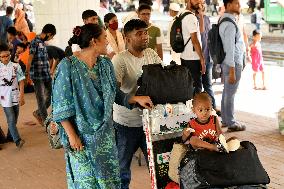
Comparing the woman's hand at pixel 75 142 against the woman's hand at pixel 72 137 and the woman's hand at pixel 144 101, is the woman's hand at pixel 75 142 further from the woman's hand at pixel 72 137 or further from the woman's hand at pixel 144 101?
the woman's hand at pixel 144 101

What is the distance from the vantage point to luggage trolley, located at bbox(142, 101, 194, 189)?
3.98 metres

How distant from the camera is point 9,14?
14.9 metres

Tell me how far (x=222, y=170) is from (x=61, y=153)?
4.06m

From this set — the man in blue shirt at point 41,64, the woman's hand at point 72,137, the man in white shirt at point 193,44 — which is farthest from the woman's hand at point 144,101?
the man in blue shirt at point 41,64

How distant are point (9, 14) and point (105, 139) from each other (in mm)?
11807

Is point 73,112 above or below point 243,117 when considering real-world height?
above

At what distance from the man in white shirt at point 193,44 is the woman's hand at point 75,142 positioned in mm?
3501

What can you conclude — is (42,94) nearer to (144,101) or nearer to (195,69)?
(195,69)

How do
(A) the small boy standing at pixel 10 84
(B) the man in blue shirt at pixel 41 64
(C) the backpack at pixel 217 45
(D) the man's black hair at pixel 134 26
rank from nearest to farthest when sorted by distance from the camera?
(D) the man's black hair at pixel 134 26
(A) the small boy standing at pixel 10 84
(C) the backpack at pixel 217 45
(B) the man in blue shirt at pixel 41 64

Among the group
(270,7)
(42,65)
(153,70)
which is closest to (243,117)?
(42,65)

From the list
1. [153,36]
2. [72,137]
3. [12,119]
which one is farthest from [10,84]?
[72,137]

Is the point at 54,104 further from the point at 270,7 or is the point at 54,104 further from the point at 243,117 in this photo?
the point at 270,7

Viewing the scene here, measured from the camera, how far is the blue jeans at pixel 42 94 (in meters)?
8.16

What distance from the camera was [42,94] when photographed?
819 centimetres
